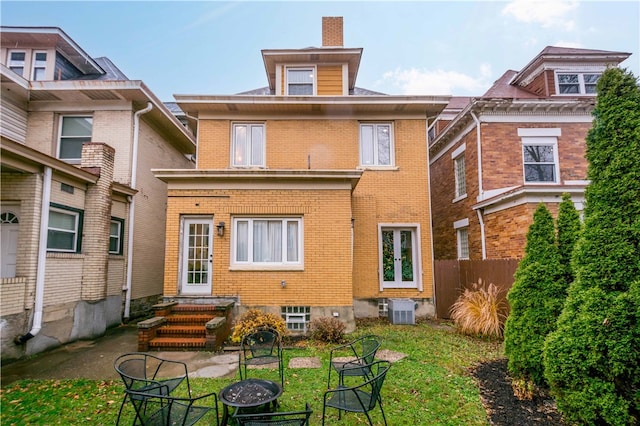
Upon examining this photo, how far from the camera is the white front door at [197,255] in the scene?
8.00 meters

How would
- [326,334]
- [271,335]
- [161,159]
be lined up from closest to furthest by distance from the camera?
[271,335], [326,334], [161,159]

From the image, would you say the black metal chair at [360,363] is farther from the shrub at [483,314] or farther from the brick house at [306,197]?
the shrub at [483,314]

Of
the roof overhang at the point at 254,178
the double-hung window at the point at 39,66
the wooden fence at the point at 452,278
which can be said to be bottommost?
the wooden fence at the point at 452,278

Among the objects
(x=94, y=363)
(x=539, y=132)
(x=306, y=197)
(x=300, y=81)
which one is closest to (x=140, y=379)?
(x=94, y=363)

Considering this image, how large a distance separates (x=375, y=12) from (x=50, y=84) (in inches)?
444

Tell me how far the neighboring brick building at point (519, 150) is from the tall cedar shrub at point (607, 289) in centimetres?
530

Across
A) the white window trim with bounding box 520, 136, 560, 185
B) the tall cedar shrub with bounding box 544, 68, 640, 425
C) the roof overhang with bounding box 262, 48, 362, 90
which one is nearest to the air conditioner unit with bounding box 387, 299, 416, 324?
the tall cedar shrub with bounding box 544, 68, 640, 425

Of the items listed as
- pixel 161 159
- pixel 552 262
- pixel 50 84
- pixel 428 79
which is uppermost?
pixel 428 79

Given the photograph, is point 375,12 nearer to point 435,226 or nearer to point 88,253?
point 435,226

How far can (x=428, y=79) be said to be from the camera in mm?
30656

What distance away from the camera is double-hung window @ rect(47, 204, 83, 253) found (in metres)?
7.06

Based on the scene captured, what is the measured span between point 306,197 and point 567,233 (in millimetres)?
5507

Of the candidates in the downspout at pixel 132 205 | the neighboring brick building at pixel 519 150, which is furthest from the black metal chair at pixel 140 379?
the neighboring brick building at pixel 519 150

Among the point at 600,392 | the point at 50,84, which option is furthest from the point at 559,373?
the point at 50,84
